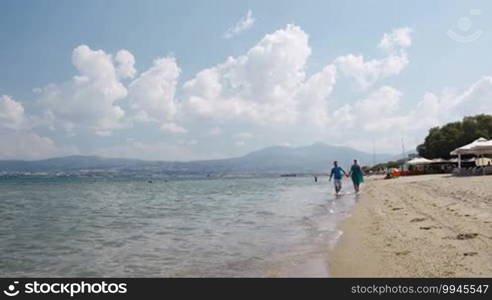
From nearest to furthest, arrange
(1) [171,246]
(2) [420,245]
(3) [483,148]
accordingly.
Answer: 1. (2) [420,245]
2. (1) [171,246]
3. (3) [483,148]

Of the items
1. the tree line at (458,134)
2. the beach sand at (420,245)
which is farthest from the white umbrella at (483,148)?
the tree line at (458,134)

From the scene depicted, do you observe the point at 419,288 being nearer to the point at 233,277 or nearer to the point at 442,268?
the point at 442,268

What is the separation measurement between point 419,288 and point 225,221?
35.0 feet

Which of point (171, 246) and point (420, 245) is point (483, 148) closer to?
point (420, 245)

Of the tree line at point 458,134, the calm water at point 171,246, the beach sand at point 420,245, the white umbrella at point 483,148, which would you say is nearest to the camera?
the beach sand at point 420,245

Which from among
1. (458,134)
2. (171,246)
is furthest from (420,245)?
(458,134)

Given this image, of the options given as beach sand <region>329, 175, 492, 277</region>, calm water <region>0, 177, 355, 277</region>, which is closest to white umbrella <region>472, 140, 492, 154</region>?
calm water <region>0, 177, 355, 277</region>

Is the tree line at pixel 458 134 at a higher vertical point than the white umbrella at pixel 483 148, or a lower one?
higher

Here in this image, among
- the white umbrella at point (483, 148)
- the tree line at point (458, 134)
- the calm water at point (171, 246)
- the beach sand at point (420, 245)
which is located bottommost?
the calm water at point (171, 246)

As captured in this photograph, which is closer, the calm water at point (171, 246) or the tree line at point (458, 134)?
the calm water at point (171, 246)

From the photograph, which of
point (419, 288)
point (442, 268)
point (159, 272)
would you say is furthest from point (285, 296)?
point (159, 272)

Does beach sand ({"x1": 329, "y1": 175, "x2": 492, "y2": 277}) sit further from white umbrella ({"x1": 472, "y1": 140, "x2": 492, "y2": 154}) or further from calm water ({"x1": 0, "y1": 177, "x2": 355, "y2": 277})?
white umbrella ({"x1": 472, "y1": 140, "x2": 492, "y2": 154})

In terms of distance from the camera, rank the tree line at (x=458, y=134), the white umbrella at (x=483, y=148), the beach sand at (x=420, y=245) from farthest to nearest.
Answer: the tree line at (x=458, y=134) < the white umbrella at (x=483, y=148) < the beach sand at (x=420, y=245)

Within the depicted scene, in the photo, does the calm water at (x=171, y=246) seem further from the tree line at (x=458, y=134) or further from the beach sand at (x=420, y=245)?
the tree line at (x=458, y=134)
